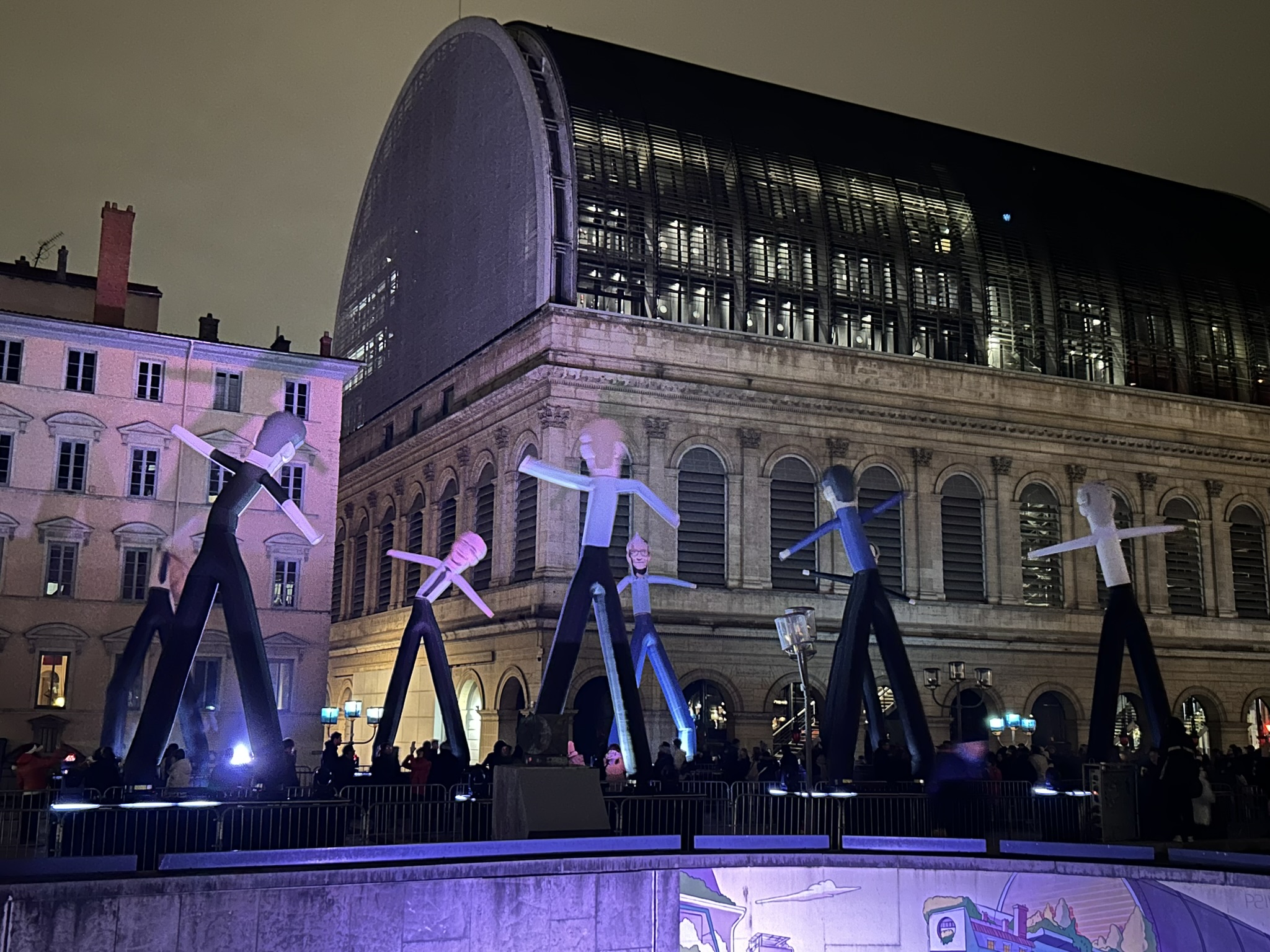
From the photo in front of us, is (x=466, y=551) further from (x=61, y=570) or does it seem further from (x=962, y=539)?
(x=962, y=539)

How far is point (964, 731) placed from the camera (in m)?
47.8

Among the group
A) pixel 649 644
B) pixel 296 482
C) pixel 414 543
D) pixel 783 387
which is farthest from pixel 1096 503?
pixel 414 543

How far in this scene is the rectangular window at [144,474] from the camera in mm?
42688

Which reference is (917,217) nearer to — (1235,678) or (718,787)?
(1235,678)

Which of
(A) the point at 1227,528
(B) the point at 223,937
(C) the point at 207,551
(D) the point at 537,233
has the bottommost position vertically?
(B) the point at 223,937

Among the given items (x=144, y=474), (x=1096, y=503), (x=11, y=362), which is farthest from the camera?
(x=144, y=474)

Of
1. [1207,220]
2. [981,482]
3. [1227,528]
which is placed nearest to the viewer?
[981,482]

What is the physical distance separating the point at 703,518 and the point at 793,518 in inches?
132

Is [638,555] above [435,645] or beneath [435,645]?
above

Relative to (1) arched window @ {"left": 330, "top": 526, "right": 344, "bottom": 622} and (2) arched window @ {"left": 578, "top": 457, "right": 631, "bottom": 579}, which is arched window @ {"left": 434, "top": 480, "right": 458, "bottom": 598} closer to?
(2) arched window @ {"left": 578, "top": 457, "right": 631, "bottom": 579}

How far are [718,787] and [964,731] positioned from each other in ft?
87.6

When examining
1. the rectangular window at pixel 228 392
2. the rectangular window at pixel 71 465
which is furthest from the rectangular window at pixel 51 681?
the rectangular window at pixel 228 392

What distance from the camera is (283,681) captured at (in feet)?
144

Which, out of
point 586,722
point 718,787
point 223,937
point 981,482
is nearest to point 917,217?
point 981,482
